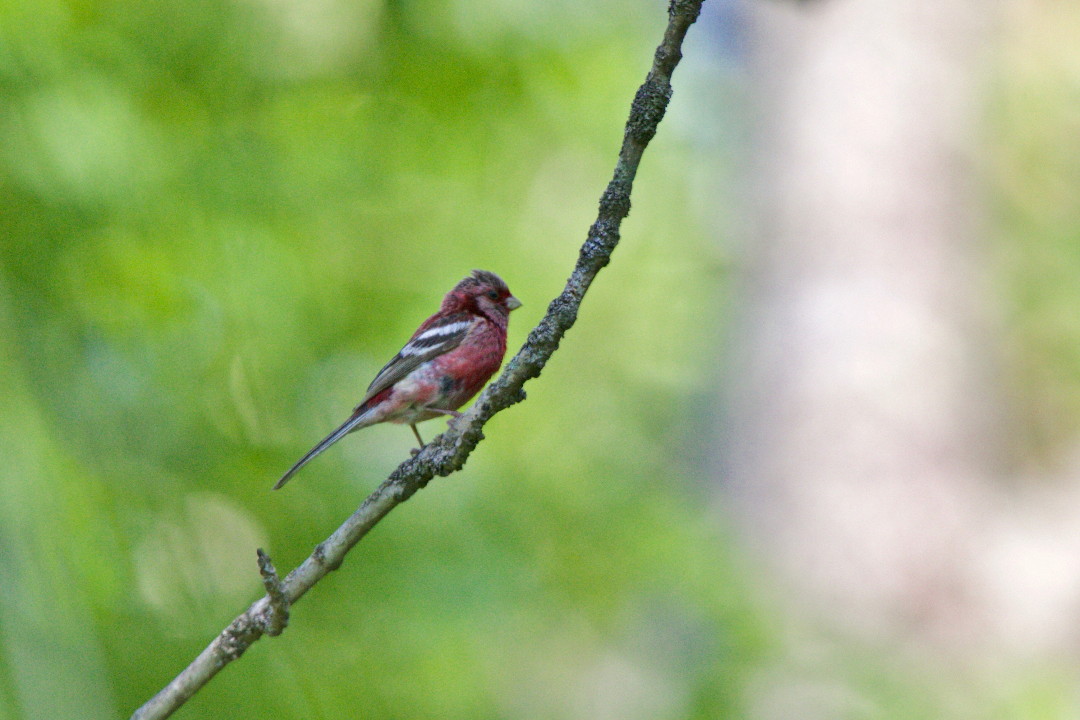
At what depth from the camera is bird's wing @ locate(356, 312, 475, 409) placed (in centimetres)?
390

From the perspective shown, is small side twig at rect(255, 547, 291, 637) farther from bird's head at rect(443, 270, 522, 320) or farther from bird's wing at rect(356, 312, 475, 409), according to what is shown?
bird's head at rect(443, 270, 522, 320)

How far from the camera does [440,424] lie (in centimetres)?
570

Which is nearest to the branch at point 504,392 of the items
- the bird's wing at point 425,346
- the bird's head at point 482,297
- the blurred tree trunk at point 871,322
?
the bird's wing at point 425,346

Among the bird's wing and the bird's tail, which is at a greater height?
the bird's wing

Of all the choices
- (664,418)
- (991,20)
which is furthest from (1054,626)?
(991,20)

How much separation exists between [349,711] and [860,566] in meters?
5.03

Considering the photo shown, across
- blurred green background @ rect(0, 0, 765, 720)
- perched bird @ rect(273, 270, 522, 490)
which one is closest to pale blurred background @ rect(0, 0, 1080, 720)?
blurred green background @ rect(0, 0, 765, 720)

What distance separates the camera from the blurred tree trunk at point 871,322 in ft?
23.1

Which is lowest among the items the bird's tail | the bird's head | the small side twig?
the small side twig

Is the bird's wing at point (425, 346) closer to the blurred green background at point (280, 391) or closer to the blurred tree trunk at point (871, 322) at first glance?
the blurred green background at point (280, 391)

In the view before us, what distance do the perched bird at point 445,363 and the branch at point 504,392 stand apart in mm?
1203

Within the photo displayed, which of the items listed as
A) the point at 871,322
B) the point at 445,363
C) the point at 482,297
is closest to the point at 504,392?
the point at 445,363

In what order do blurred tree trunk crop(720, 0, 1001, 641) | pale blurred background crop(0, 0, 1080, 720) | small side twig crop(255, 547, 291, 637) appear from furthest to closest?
blurred tree trunk crop(720, 0, 1001, 641)
pale blurred background crop(0, 0, 1080, 720)
small side twig crop(255, 547, 291, 637)

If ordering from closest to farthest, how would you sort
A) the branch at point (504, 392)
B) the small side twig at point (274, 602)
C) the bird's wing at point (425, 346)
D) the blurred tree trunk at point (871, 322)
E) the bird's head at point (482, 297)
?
the branch at point (504, 392)
the small side twig at point (274, 602)
the bird's wing at point (425, 346)
the bird's head at point (482, 297)
the blurred tree trunk at point (871, 322)
